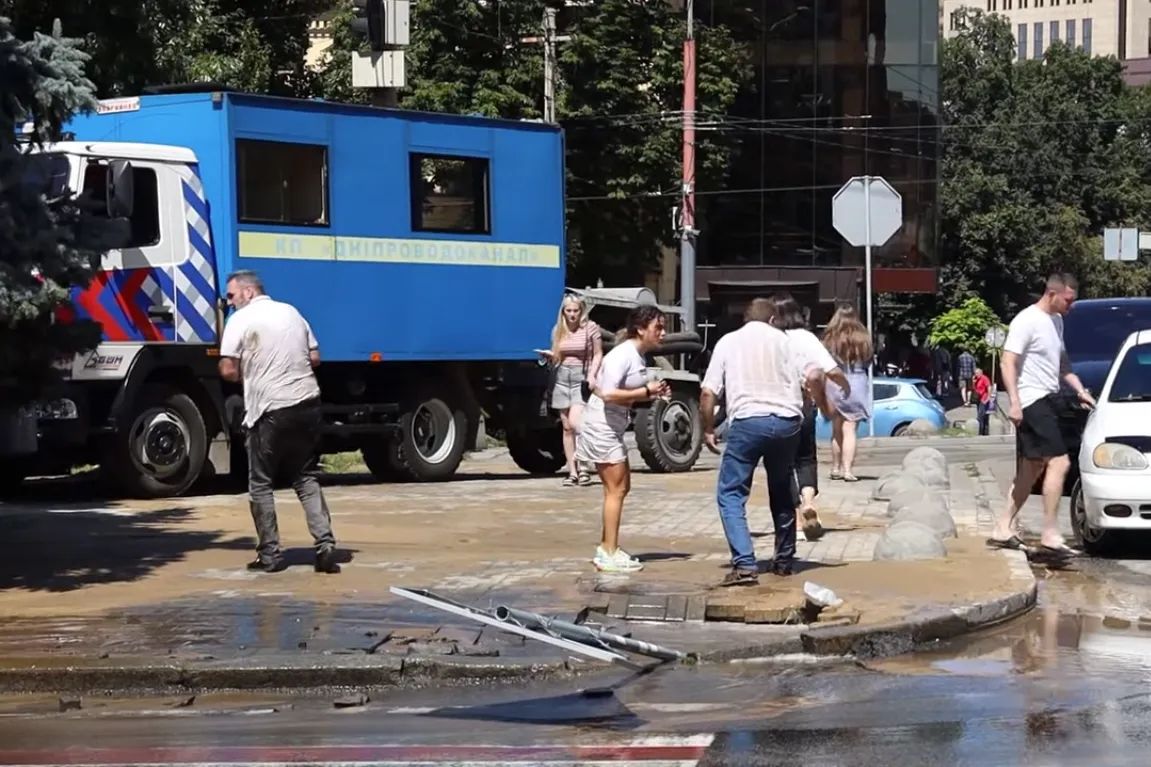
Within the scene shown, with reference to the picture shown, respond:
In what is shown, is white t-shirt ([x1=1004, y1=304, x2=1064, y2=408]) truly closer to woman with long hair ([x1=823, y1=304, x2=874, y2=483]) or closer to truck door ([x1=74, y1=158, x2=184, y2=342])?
woman with long hair ([x1=823, y1=304, x2=874, y2=483])

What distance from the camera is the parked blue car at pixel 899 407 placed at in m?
33.0

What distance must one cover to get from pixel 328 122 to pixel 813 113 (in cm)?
3551

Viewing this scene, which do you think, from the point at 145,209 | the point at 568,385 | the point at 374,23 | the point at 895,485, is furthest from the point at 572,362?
the point at 145,209

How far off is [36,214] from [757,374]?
163 inches

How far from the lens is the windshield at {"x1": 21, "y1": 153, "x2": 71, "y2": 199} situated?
30.3ft

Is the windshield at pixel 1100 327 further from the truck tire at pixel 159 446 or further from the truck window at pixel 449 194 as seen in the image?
the truck tire at pixel 159 446

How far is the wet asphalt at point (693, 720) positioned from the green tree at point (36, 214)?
8.12 ft

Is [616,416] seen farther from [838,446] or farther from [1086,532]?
[838,446]

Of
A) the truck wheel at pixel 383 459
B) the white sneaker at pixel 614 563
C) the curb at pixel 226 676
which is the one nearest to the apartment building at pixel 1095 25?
the truck wheel at pixel 383 459

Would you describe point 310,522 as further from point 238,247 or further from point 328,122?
point 328,122

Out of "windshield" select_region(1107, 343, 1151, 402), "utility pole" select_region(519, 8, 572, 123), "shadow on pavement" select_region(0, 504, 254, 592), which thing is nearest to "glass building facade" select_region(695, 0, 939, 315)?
"utility pole" select_region(519, 8, 572, 123)

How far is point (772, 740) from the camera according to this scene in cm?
660

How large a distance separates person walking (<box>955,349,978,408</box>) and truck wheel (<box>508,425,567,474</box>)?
31542 mm

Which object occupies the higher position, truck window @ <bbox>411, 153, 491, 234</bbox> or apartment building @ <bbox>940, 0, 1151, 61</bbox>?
apartment building @ <bbox>940, 0, 1151, 61</bbox>
